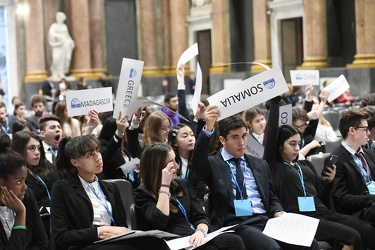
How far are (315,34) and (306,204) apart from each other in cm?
1290

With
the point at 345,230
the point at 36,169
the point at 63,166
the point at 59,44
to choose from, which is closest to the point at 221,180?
the point at 345,230

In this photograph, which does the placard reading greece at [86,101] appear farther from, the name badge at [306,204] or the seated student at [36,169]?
the name badge at [306,204]

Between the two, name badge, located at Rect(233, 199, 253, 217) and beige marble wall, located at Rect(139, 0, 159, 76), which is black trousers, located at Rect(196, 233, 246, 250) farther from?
beige marble wall, located at Rect(139, 0, 159, 76)

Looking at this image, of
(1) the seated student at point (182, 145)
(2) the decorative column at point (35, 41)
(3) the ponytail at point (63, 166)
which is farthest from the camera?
(2) the decorative column at point (35, 41)

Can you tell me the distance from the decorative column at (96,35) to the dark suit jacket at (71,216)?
Answer: 19.0m

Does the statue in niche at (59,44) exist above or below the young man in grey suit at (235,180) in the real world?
above

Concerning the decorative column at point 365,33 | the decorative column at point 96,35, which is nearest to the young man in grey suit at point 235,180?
the decorative column at point 365,33

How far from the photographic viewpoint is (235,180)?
5.84 m

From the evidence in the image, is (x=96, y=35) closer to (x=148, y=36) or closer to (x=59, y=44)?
(x=59, y=44)

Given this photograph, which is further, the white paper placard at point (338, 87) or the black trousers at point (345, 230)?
the white paper placard at point (338, 87)

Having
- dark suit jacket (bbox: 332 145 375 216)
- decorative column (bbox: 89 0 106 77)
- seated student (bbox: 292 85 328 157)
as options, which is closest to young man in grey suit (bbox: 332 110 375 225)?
dark suit jacket (bbox: 332 145 375 216)

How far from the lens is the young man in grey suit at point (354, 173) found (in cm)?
632

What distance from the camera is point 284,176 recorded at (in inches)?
246

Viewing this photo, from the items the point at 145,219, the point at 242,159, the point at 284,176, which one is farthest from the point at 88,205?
the point at 284,176
